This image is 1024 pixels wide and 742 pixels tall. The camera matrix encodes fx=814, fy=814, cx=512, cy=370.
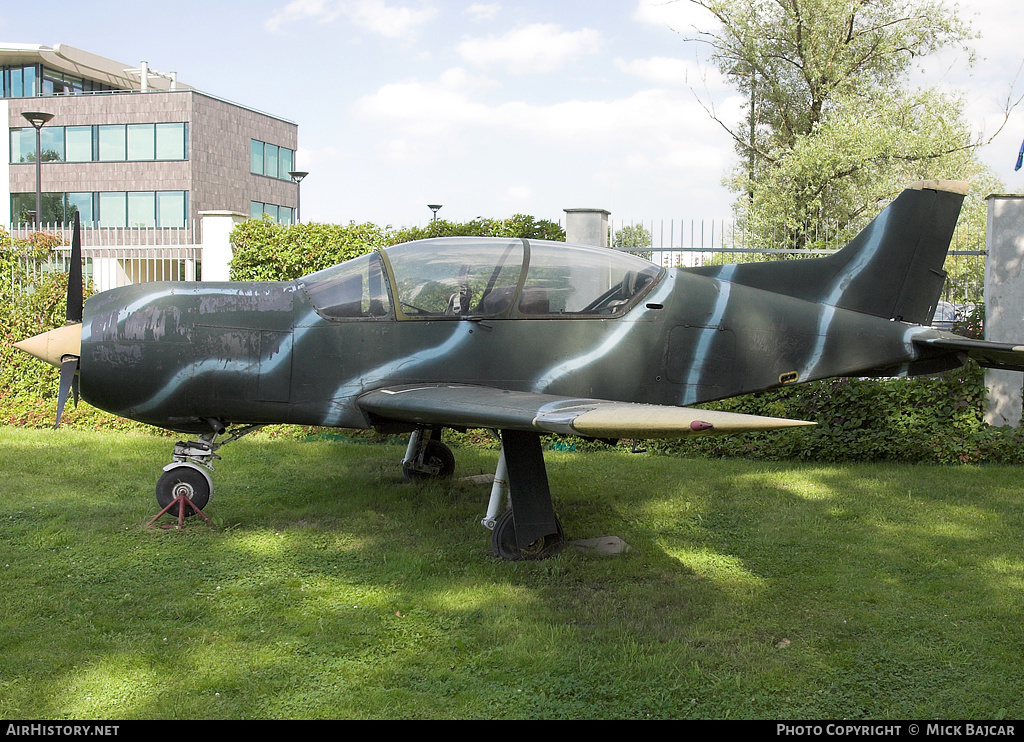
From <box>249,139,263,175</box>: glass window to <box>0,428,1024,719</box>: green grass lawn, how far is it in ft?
129

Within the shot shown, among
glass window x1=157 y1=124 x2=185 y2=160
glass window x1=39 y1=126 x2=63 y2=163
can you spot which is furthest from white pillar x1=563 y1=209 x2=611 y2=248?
glass window x1=39 y1=126 x2=63 y2=163

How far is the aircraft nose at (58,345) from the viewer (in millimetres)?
5617

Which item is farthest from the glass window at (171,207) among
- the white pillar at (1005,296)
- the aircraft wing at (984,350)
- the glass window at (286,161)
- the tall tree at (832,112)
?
the aircraft wing at (984,350)

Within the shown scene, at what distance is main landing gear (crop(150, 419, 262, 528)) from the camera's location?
20.1 feet

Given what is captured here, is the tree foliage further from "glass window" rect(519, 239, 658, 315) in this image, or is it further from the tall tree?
the tall tree

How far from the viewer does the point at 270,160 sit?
150 feet

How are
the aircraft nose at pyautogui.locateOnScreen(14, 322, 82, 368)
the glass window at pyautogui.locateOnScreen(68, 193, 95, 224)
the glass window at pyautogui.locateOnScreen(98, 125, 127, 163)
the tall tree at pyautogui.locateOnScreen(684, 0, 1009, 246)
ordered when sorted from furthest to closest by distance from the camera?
the glass window at pyautogui.locateOnScreen(68, 193, 95, 224) → the glass window at pyautogui.locateOnScreen(98, 125, 127, 163) → the tall tree at pyautogui.locateOnScreen(684, 0, 1009, 246) → the aircraft nose at pyautogui.locateOnScreen(14, 322, 82, 368)

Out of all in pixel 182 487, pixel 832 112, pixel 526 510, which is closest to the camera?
pixel 526 510

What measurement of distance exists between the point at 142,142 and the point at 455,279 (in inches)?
1600

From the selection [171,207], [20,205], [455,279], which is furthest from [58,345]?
[20,205]

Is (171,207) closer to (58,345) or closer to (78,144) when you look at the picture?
(78,144)

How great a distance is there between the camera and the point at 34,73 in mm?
42844

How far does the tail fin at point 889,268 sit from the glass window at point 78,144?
140 ft
